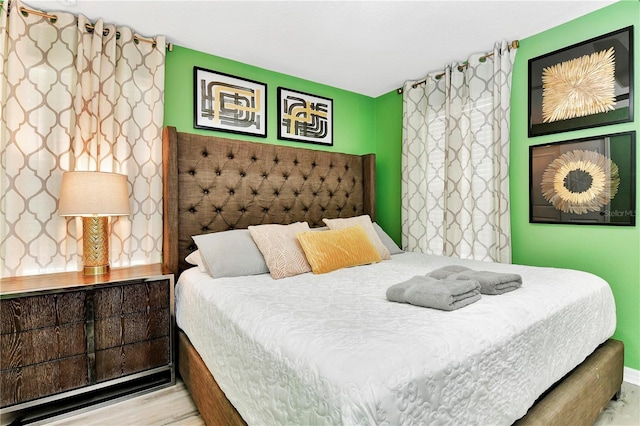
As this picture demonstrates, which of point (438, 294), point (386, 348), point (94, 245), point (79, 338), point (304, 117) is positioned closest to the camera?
point (386, 348)

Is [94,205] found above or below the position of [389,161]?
below

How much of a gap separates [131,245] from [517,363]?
2.30 m

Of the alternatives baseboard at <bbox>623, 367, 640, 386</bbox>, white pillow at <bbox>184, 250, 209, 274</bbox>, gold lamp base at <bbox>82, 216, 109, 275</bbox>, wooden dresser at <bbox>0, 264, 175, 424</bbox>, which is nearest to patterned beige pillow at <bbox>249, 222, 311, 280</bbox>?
white pillow at <bbox>184, 250, 209, 274</bbox>

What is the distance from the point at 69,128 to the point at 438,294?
234 cm

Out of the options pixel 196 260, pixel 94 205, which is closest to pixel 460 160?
pixel 196 260

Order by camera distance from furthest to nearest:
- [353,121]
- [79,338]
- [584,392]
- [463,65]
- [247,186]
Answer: [353,121] → [463,65] → [247,186] → [79,338] → [584,392]

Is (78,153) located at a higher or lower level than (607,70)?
lower

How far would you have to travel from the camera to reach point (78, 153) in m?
2.05

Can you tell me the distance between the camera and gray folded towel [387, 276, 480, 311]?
122 centimetres

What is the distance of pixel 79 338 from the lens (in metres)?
1.71

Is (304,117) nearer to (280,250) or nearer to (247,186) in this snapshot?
(247,186)

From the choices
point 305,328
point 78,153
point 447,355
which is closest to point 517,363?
point 447,355

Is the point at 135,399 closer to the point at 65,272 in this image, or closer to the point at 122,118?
the point at 65,272

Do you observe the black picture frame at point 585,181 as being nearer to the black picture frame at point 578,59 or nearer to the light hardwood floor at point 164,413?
the black picture frame at point 578,59
